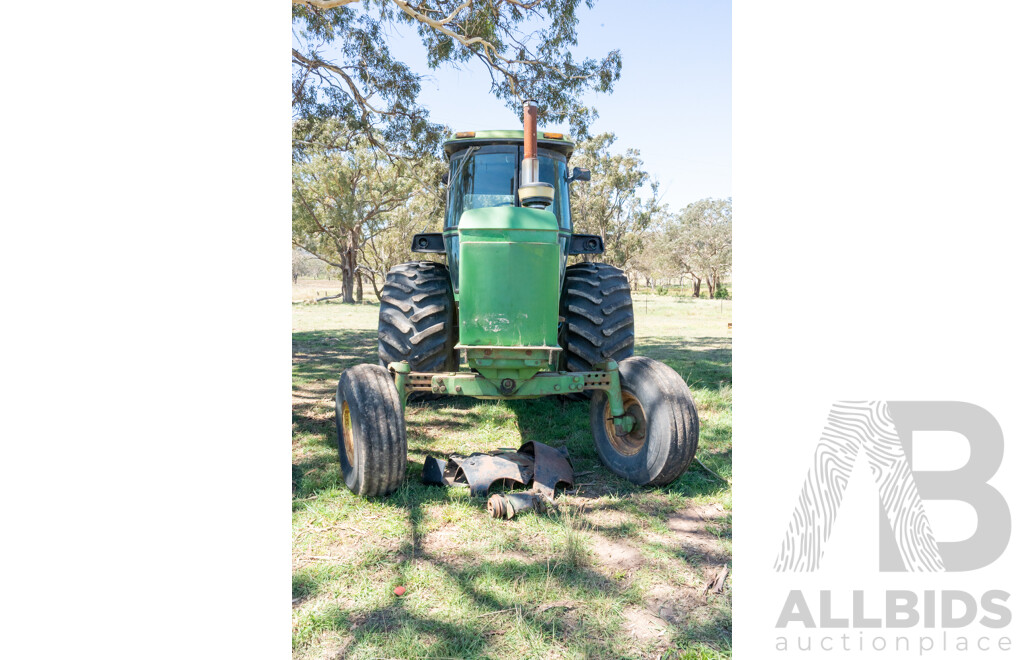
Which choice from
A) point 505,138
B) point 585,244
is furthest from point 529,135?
point 585,244

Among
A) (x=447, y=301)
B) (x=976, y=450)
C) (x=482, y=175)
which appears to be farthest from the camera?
(x=482, y=175)

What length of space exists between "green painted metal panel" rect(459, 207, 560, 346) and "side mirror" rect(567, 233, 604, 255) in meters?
1.82

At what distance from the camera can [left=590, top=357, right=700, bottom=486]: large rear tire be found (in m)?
3.61

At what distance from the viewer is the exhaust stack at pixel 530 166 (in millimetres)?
3746

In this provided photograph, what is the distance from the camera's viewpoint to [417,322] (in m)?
4.22

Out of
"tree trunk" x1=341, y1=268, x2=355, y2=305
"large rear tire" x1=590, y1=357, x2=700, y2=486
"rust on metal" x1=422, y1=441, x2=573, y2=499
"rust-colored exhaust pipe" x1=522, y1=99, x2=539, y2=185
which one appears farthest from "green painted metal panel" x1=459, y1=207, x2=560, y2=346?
"tree trunk" x1=341, y1=268, x2=355, y2=305

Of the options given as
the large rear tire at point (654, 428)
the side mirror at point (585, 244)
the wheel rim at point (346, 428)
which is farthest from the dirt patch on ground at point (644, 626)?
the side mirror at point (585, 244)

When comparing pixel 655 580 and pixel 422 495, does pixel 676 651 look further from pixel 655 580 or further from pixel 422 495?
pixel 422 495

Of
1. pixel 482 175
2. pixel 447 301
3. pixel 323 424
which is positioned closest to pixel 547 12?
pixel 482 175

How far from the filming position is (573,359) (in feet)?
15.3

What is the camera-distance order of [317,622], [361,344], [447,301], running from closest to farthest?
[317,622]
[447,301]
[361,344]

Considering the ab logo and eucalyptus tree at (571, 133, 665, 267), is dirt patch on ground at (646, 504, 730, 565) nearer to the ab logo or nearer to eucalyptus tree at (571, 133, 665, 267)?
the ab logo

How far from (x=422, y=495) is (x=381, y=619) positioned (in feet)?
4.02

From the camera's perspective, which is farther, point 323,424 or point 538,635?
point 323,424
